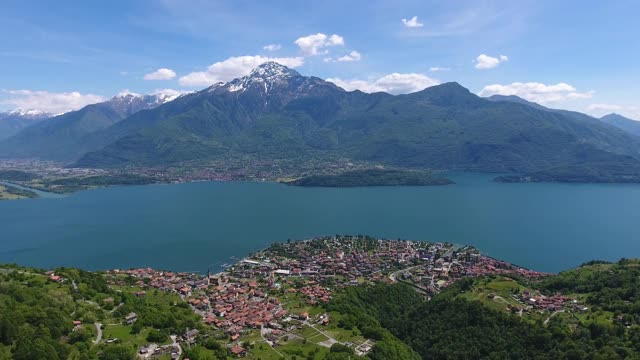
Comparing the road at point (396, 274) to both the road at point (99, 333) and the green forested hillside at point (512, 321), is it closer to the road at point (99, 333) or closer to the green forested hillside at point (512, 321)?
the green forested hillside at point (512, 321)

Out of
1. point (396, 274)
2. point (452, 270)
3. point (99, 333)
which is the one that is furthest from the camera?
point (452, 270)

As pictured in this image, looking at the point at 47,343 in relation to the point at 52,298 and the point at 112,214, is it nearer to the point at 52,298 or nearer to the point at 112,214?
the point at 52,298

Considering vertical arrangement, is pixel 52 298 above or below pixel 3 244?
above

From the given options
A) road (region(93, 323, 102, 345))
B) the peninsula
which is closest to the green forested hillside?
the peninsula

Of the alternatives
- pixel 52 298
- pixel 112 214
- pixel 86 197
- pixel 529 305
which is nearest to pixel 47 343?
pixel 52 298

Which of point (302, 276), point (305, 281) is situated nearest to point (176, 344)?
point (305, 281)

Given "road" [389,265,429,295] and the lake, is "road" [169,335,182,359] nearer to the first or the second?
"road" [389,265,429,295]

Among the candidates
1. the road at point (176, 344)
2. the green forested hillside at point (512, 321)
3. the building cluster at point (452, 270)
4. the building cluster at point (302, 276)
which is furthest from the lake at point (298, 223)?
the road at point (176, 344)

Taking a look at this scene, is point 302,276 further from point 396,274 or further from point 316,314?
point 316,314
